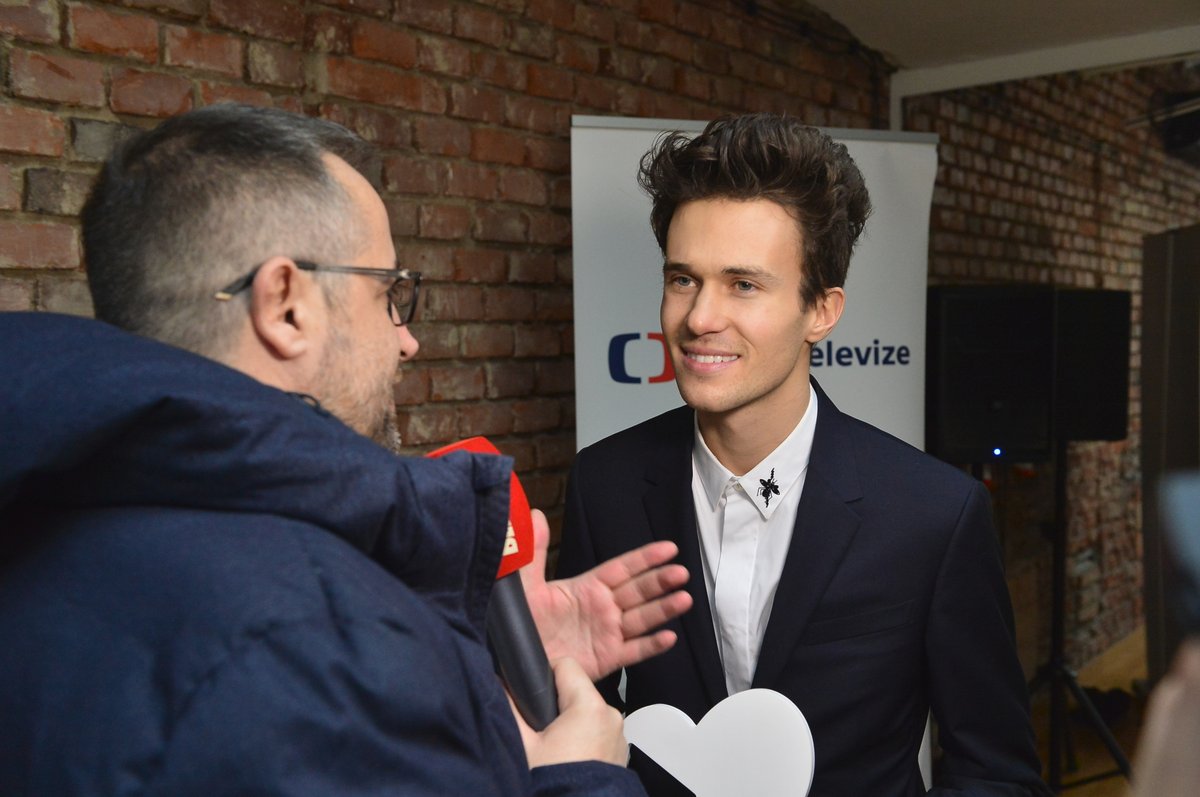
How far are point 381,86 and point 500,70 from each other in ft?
1.42

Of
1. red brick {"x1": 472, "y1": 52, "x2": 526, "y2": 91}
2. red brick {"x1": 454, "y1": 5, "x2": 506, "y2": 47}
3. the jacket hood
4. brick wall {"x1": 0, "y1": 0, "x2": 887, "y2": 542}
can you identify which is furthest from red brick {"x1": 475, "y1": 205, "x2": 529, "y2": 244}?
the jacket hood

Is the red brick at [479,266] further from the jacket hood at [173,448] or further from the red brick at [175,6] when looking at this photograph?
the jacket hood at [173,448]

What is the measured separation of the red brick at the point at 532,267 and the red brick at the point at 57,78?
1208 mm

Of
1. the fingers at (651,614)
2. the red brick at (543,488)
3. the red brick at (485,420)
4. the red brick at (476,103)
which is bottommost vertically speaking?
the red brick at (543,488)

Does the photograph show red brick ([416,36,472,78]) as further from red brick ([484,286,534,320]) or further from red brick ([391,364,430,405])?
red brick ([391,364,430,405])

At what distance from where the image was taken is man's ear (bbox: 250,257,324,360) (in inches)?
39.9

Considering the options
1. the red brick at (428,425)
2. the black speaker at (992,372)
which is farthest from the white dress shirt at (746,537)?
the black speaker at (992,372)

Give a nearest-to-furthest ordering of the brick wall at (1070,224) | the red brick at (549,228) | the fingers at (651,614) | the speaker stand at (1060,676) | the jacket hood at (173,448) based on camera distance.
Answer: the jacket hood at (173,448) < the fingers at (651,614) < the red brick at (549,228) < the speaker stand at (1060,676) < the brick wall at (1070,224)

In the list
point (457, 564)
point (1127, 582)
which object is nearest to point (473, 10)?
point (457, 564)

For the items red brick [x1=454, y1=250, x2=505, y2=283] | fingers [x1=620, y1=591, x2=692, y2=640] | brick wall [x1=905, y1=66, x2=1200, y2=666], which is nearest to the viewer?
fingers [x1=620, y1=591, x2=692, y2=640]

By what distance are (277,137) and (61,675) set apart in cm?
58

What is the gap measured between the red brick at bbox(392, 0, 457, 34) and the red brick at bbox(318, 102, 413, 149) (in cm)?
25

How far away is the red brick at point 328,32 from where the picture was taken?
248cm

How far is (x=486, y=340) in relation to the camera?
2939 mm
